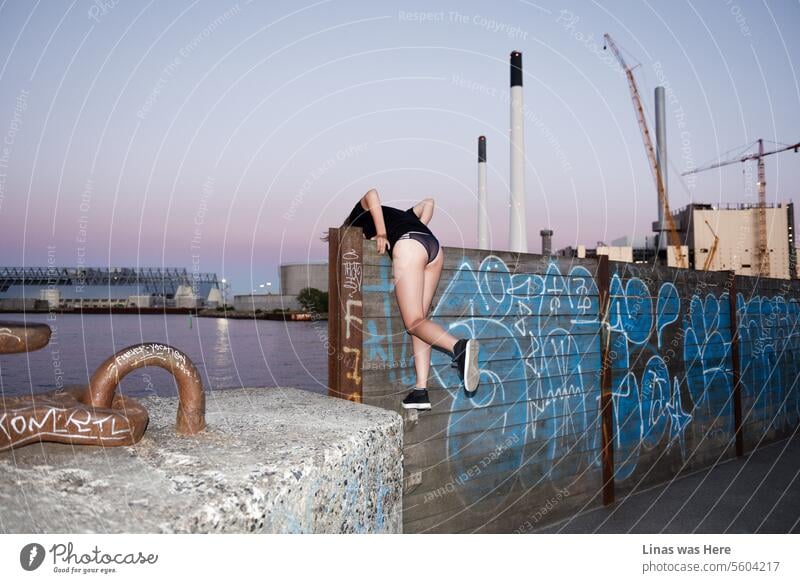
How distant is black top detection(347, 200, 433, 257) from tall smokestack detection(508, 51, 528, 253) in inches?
409

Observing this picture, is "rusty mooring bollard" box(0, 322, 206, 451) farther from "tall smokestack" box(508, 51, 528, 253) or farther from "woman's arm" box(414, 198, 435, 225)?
"tall smokestack" box(508, 51, 528, 253)

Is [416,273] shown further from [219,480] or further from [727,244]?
[727,244]

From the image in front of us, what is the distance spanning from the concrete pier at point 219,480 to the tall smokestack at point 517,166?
11.5m

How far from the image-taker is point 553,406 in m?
4.70

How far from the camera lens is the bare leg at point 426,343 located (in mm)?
3631

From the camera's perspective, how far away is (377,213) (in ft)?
10.6

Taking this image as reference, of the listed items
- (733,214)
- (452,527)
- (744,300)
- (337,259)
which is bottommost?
(452,527)

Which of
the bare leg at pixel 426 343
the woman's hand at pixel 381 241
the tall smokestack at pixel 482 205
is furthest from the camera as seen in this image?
the tall smokestack at pixel 482 205

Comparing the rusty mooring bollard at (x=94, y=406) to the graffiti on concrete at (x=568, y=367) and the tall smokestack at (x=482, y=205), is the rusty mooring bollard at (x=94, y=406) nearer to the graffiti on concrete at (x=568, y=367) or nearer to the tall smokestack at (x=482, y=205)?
the graffiti on concrete at (x=568, y=367)

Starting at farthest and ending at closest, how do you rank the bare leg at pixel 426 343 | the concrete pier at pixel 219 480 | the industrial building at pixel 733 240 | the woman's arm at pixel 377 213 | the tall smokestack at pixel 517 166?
the industrial building at pixel 733 240 < the tall smokestack at pixel 517 166 < the bare leg at pixel 426 343 < the woman's arm at pixel 377 213 < the concrete pier at pixel 219 480

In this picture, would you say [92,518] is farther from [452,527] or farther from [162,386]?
[162,386]

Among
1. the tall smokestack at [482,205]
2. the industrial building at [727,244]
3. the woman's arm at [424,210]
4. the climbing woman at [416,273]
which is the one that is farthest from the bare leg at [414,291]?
the industrial building at [727,244]

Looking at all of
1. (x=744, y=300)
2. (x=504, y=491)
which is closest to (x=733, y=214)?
(x=744, y=300)

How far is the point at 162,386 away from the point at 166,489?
47.2ft
